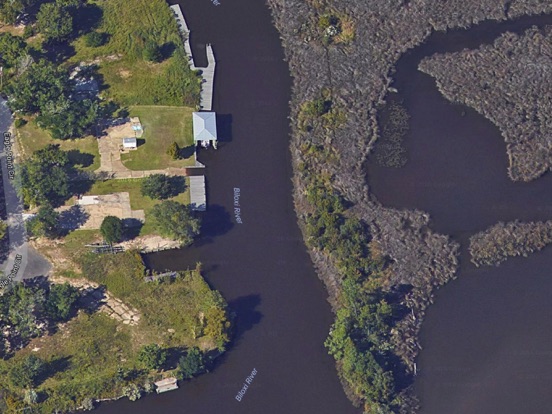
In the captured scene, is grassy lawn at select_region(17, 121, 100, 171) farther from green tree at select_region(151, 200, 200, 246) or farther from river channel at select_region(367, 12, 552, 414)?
river channel at select_region(367, 12, 552, 414)

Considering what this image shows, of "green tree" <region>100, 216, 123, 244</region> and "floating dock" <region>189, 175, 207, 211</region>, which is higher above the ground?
"floating dock" <region>189, 175, 207, 211</region>

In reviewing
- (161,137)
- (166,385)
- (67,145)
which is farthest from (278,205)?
(67,145)

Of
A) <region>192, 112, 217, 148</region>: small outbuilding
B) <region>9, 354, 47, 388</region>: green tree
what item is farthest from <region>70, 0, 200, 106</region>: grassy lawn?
<region>9, 354, 47, 388</region>: green tree

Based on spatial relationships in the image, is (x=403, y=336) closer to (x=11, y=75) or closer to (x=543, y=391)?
(x=543, y=391)

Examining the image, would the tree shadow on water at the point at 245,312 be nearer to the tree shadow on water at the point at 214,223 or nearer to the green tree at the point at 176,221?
the tree shadow on water at the point at 214,223

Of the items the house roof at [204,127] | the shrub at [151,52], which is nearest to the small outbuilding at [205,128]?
the house roof at [204,127]

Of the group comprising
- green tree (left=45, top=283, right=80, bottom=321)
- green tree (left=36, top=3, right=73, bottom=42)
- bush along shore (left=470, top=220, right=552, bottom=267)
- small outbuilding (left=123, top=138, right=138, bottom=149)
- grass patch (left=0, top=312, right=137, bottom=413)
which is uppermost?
green tree (left=36, top=3, right=73, bottom=42)

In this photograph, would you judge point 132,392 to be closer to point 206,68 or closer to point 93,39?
point 206,68

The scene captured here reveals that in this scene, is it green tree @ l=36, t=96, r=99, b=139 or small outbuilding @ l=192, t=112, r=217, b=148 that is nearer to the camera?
green tree @ l=36, t=96, r=99, b=139
